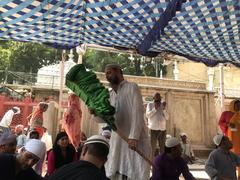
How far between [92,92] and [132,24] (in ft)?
6.62

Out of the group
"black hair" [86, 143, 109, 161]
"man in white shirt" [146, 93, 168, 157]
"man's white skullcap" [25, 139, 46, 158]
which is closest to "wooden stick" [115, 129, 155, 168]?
"man's white skullcap" [25, 139, 46, 158]

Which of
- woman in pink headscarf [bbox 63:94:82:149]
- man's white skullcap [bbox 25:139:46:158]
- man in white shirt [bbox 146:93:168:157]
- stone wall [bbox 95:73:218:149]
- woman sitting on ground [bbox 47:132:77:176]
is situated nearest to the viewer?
man's white skullcap [bbox 25:139:46:158]

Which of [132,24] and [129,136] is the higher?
[132,24]

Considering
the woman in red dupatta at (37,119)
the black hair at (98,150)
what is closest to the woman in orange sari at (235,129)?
the woman in red dupatta at (37,119)

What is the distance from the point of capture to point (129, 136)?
10.4 feet

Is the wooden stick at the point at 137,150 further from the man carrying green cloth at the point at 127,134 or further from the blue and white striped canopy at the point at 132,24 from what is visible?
the blue and white striped canopy at the point at 132,24

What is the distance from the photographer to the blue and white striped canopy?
424 centimetres

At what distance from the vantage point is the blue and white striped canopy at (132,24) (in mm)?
4238

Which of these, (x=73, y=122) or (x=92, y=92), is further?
(x=73, y=122)

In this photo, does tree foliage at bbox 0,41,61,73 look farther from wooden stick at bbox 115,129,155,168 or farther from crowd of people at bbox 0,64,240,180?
wooden stick at bbox 115,129,155,168

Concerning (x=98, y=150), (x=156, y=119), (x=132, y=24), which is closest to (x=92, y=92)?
(x=98, y=150)

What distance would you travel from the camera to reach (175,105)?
1508 centimetres

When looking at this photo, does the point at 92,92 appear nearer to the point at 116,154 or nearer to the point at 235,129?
the point at 116,154

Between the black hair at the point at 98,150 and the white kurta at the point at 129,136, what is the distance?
1102mm
